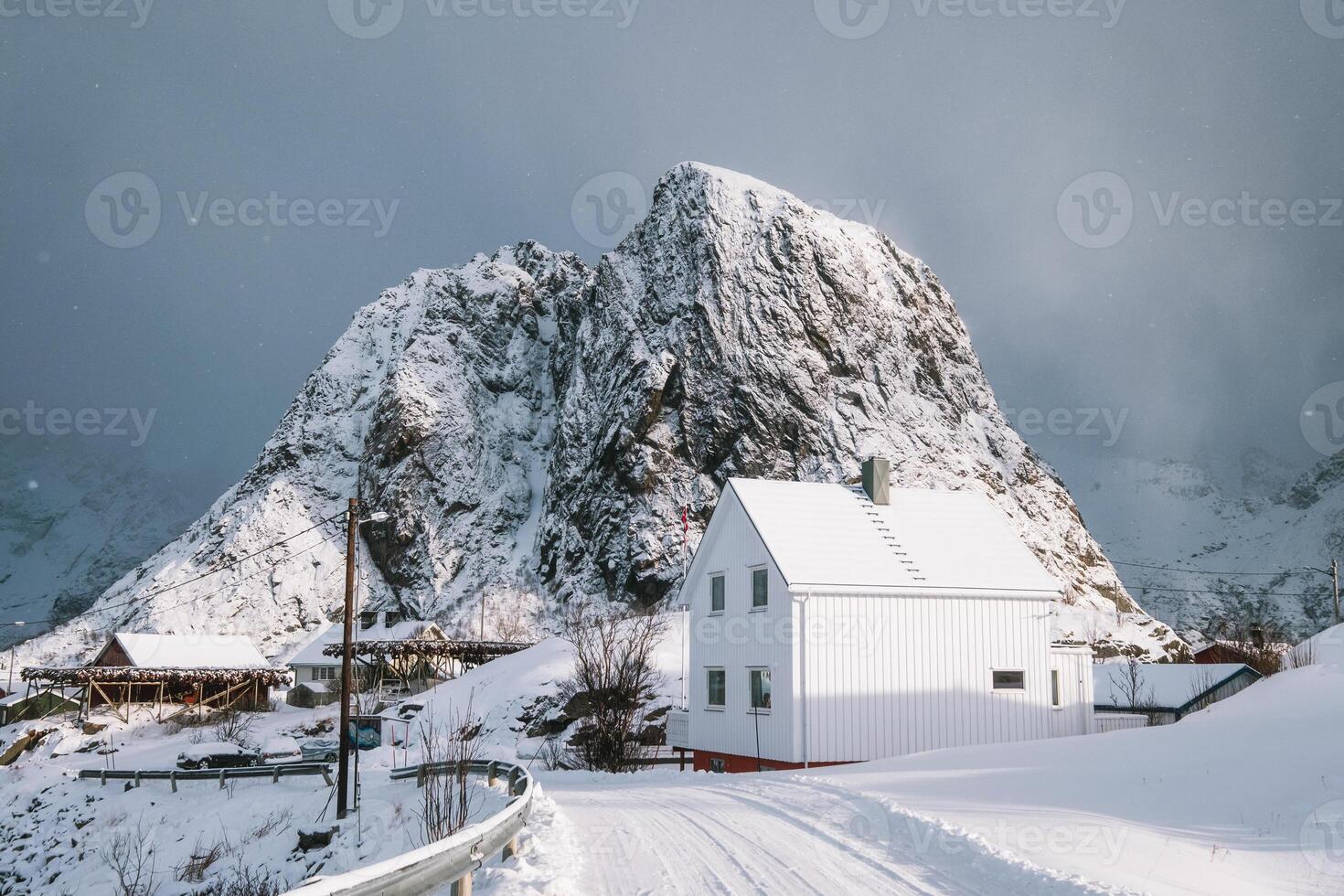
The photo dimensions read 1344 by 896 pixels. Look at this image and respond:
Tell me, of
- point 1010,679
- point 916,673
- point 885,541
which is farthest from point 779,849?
point 1010,679

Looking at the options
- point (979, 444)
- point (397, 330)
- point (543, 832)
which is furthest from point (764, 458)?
point (543, 832)

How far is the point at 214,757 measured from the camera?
111ft

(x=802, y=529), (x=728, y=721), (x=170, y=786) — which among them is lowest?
(x=170, y=786)

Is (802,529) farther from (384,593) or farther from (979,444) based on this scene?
(384,593)

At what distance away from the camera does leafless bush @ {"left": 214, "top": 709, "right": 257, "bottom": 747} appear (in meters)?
48.2

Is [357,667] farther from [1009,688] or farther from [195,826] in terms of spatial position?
[1009,688]

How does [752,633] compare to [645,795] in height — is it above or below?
above

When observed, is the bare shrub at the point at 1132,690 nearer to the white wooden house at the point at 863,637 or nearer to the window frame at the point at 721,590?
the white wooden house at the point at 863,637

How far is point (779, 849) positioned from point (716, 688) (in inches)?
761

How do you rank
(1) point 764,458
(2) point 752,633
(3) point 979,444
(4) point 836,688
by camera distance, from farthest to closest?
(3) point 979,444 < (1) point 764,458 < (2) point 752,633 < (4) point 836,688

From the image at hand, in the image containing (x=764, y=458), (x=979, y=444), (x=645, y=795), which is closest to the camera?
(x=645, y=795)

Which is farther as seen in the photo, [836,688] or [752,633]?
[752,633]

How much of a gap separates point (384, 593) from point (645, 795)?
9362 centimetres

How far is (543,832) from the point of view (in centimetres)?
1212
